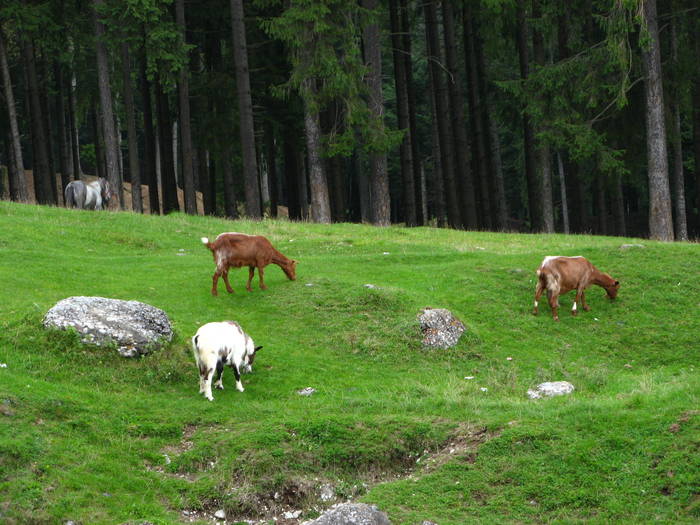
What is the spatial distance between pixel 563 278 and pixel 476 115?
2166 centimetres

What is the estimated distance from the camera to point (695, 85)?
34219mm

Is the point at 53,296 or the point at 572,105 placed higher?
the point at 572,105

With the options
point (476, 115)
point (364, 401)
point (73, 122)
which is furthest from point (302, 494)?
point (73, 122)

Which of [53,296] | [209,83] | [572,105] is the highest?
[209,83]

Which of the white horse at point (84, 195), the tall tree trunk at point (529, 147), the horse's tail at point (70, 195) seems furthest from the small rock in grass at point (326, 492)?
the tall tree trunk at point (529, 147)

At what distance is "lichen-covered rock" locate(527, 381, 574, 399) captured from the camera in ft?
46.3

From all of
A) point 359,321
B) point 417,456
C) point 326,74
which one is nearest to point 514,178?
point 326,74

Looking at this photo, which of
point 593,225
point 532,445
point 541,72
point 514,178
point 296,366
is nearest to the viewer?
point 532,445

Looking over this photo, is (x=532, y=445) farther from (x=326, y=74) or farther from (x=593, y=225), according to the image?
(x=593, y=225)

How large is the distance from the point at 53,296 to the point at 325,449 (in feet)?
27.8

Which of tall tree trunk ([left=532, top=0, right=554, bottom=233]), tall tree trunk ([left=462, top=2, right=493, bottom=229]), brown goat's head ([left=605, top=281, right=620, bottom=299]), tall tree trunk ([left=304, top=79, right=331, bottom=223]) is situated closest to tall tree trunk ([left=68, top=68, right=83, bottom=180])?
tall tree trunk ([left=304, top=79, right=331, bottom=223])

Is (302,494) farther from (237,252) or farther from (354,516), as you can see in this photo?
(237,252)

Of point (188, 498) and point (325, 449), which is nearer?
point (188, 498)

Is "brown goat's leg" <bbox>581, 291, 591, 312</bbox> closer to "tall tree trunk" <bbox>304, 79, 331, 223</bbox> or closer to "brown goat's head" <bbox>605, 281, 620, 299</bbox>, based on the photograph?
"brown goat's head" <bbox>605, 281, 620, 299</bbox>
